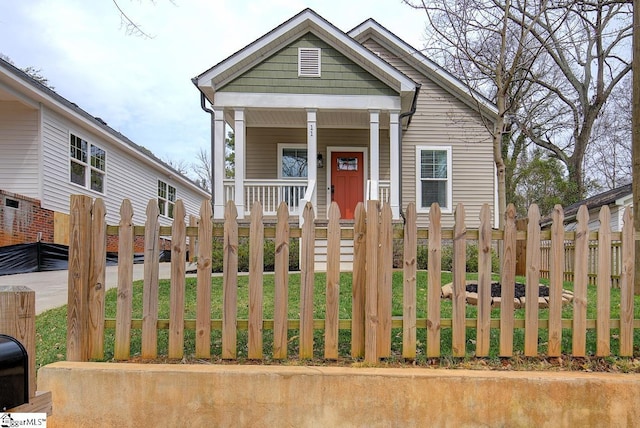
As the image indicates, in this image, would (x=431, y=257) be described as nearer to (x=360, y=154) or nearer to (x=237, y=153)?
(x=237, y=153)

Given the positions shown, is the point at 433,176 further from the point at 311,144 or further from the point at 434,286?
the point at 434,286

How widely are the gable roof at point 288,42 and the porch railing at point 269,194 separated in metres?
2.40

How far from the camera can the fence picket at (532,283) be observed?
9.55 ft

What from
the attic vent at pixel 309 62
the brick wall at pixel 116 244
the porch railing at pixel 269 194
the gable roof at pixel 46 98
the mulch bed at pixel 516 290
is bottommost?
the mulch bed at pixel 516 290

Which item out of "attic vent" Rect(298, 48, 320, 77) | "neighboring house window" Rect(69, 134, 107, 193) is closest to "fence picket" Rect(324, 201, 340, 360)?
"attic vent" Rect(298, 48, 320, 77)

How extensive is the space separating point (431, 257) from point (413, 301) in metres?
0.34

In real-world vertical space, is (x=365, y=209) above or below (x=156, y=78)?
below

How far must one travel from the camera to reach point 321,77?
32.7 ft

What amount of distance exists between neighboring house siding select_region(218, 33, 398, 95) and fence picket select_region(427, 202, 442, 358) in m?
7.61

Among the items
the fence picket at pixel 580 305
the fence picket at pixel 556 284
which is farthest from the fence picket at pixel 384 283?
the fence picket at pixel 580 305

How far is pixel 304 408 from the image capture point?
2596mm

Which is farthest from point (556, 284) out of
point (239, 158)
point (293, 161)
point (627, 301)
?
point (293, 161)

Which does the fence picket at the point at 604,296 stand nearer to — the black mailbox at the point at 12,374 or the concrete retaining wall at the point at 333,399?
the concrete retaining wall at the point at 333,399

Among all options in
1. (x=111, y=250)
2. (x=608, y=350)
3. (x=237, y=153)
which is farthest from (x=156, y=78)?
(x=608, y=350)
